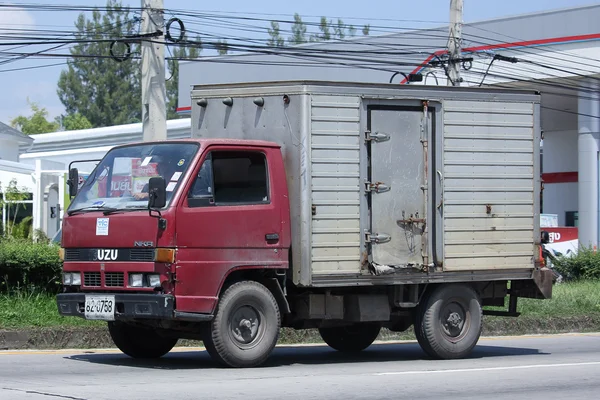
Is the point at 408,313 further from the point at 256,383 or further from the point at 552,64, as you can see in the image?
→ the point at 552,64

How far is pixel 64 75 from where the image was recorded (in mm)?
95750

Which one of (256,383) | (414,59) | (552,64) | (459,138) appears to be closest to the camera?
(256,383)

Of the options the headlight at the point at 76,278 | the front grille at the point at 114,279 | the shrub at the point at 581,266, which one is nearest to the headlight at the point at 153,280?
the front grille at the point at 114,279

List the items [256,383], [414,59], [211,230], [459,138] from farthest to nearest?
[414,59], [459,138], [211,230], [256,383]

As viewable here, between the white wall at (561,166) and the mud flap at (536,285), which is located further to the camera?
the white wall at (561,166)

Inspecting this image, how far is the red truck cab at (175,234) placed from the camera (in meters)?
10.7

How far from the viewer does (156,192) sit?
10602 mm

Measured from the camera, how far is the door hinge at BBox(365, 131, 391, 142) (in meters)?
12.2

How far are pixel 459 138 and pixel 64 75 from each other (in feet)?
284

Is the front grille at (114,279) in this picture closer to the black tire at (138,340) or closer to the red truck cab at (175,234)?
the red truck cab at (175,234)

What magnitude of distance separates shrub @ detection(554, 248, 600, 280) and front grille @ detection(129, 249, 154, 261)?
18.0 m

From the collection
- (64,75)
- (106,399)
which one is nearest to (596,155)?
(106,399)

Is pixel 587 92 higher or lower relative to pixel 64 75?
lower

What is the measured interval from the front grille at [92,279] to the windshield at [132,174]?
2.38 ft
